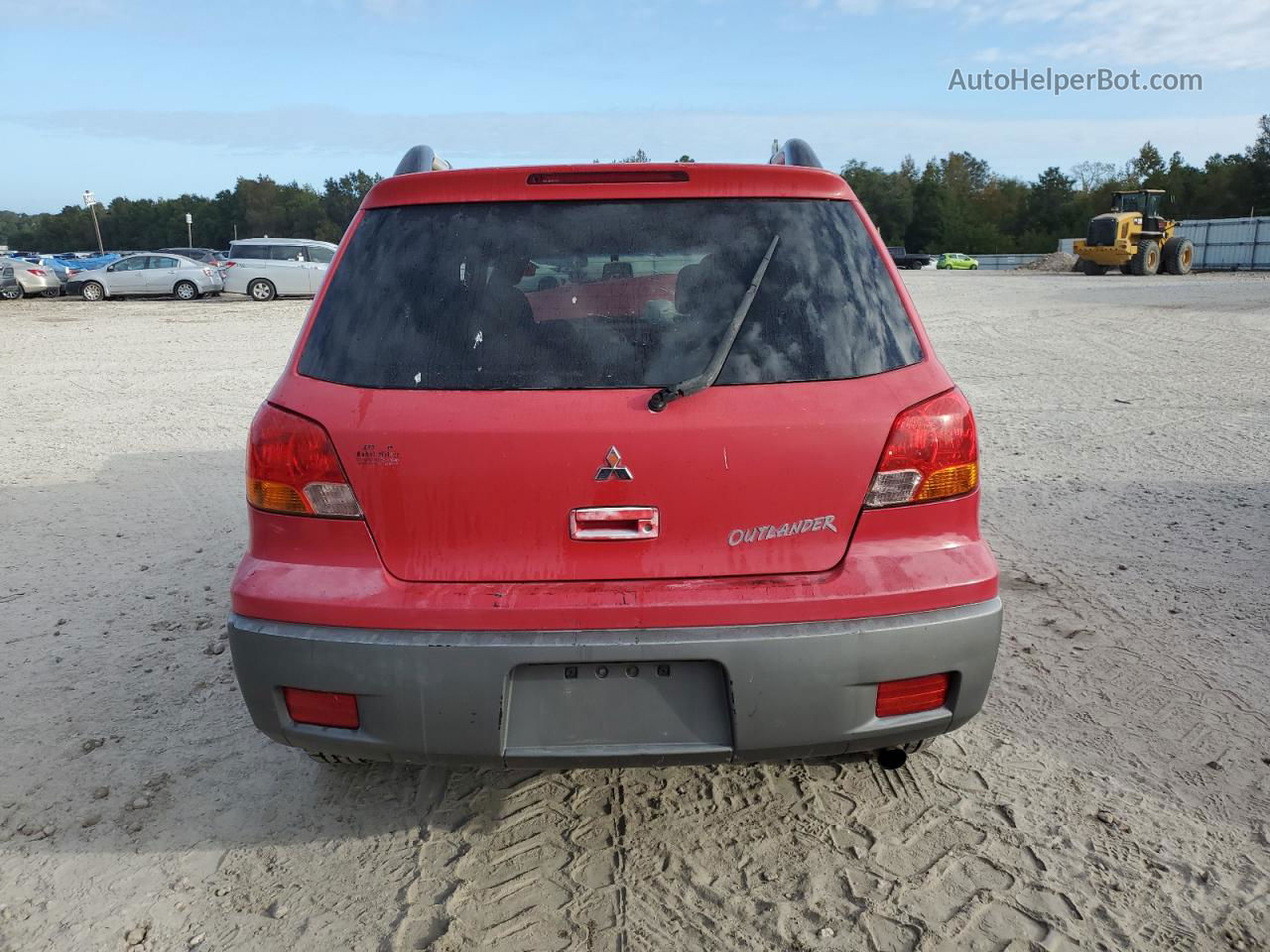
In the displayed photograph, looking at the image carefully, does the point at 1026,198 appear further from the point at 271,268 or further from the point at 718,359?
the point at 718,359

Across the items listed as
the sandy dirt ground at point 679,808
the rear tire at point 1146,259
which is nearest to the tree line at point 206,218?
the rear tire at point 1146,259

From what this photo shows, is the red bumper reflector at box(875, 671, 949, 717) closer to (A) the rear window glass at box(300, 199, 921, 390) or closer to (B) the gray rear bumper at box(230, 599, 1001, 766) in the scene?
(B) the gray rear bumper at box(230, 599, 1001, 766)

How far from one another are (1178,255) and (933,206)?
61868 millimetres

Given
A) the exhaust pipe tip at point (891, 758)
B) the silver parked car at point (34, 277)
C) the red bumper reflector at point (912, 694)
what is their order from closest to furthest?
1. the red bumper reflector at point (912, 694)
2. the exhaust pipe tip at point (891, 758)
3. the silver parked car at point (34, 277)

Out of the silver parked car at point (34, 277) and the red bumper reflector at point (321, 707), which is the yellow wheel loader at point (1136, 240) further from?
the red bumper reflector at point (321, 707)

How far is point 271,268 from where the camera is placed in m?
26.8

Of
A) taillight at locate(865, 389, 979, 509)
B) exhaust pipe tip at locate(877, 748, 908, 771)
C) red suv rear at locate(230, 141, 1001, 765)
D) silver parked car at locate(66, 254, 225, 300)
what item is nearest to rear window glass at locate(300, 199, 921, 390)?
red suv rear at locate(230, 141, 1001, 765)

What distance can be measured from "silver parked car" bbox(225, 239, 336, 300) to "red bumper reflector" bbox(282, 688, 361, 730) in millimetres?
26189

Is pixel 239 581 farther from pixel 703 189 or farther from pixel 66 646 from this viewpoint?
pixel 66 646

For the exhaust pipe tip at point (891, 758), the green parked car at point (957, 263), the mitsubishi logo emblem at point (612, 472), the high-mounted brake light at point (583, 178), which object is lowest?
the exhaust pipe tip at point (891, 758)

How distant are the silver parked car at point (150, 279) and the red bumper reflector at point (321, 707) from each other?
29.7m

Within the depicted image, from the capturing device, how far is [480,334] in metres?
2.40

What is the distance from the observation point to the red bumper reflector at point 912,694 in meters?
2.32

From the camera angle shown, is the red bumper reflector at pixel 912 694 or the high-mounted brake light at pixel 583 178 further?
the high-mounted brake light at pixel 583 178
